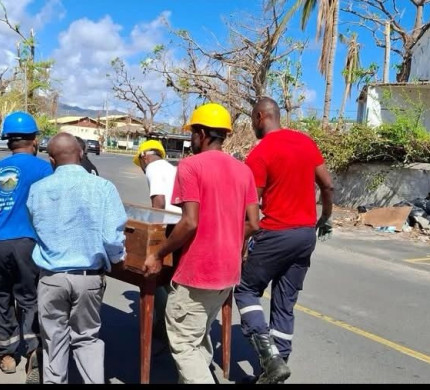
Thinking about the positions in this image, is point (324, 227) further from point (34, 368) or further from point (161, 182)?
point (34, 368)

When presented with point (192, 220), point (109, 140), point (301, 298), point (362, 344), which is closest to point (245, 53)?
point (301, 298)

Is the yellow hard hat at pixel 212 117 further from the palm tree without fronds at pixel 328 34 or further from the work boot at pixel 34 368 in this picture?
the palm tree without fronds at pixel 328 34

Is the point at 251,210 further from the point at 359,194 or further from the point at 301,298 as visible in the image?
the point at 359,194

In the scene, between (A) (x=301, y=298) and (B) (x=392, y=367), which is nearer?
(B) (x=392, y=367)

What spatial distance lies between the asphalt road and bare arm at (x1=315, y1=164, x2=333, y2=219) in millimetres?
1301

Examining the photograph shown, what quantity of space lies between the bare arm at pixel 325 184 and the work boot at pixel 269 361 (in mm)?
1168

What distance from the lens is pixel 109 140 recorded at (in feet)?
291

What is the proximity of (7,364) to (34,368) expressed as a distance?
13.0 inches

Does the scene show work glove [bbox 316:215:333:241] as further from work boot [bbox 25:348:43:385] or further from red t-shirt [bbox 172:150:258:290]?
work boot [bbox 25:348:43:385]

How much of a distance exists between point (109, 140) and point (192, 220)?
8782cm

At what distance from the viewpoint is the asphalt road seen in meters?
4.20

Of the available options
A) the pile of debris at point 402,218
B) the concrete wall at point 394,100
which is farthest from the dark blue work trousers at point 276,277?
the concrete wall at point 394,100

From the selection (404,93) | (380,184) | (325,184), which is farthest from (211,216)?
(404,93)

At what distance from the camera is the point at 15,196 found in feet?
12.2
